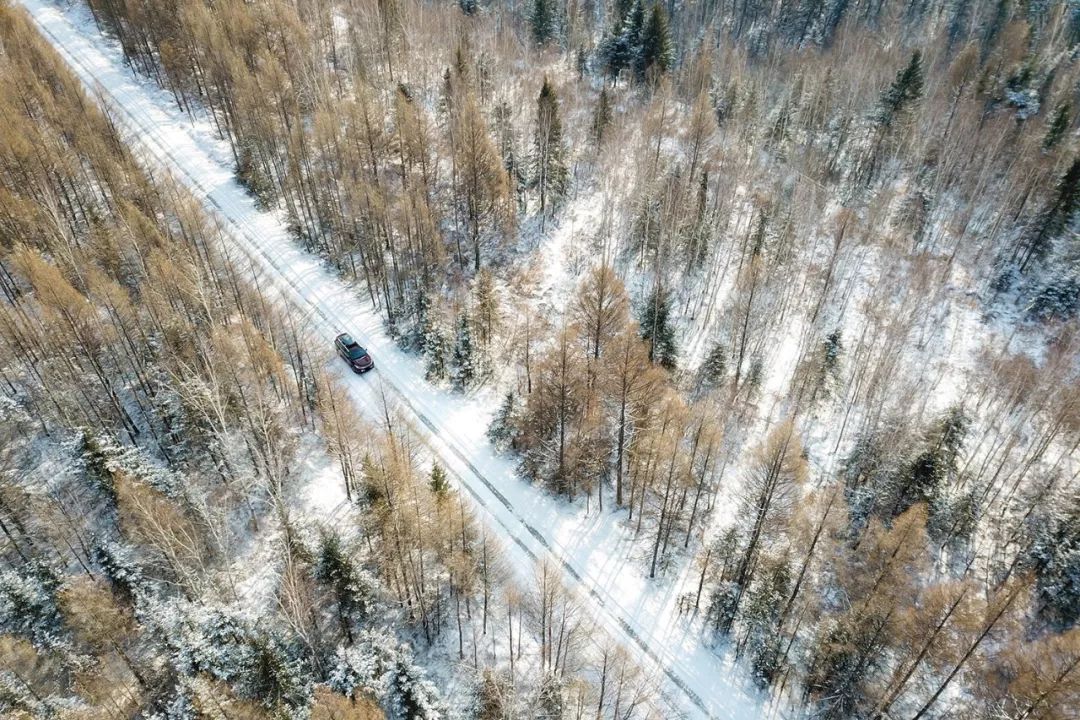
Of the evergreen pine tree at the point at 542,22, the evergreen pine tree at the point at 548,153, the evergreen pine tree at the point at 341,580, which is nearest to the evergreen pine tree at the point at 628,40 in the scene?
the evergreen pine tree at the point at 542,22

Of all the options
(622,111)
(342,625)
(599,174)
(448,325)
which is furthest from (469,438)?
(622,111)

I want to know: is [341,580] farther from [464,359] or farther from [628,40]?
[628,40]

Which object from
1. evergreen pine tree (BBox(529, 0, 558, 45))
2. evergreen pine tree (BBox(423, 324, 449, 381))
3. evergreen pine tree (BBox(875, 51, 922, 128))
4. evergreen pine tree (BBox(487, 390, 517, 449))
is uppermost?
evergreen pine tree (BBox(529, 0, 558, 45))

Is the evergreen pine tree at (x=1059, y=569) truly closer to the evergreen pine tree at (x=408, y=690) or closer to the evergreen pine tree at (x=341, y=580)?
the evergreen pine tree at (x=408, y=690)

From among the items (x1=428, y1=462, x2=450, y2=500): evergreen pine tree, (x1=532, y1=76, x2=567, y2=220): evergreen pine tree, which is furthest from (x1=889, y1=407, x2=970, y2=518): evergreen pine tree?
(x1=532, y1=76, x2=567, y2=220): evergreen pine tree

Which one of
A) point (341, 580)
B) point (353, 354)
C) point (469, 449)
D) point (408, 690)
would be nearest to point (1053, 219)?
point (469, 449)

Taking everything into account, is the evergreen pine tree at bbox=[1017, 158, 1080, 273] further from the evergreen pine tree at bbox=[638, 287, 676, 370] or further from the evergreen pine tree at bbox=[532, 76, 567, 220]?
the evergreen pine tree at bbox=[532, 76, 567, 220]
